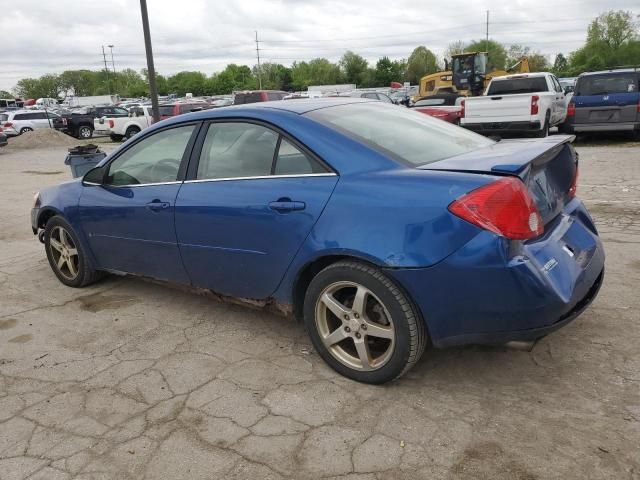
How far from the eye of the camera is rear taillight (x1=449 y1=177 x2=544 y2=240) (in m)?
2.57

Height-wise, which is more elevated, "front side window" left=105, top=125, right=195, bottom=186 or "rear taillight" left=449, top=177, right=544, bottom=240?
"front side window" left=105, top=125, right=195, bottom=186

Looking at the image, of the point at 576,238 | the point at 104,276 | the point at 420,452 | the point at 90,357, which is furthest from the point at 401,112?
the point at 104,276

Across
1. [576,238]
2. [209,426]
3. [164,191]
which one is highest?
[164,191]

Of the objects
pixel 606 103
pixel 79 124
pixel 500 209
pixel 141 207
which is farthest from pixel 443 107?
pixel 79 124

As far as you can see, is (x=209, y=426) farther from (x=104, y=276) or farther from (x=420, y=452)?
(x=104, y=276)

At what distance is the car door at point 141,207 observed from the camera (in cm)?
388

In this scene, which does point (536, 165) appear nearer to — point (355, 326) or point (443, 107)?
point (355, 326)

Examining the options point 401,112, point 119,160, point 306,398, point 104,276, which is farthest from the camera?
point 104,276

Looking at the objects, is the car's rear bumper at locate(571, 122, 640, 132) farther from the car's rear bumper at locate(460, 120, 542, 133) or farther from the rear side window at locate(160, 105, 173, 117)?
the rear side window at locate(160, 105, 173, 117)

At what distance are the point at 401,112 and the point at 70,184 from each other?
9.45 feet

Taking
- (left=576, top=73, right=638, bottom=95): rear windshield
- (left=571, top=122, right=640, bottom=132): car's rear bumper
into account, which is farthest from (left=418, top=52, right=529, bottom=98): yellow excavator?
(left=571, top=122, right=640, bottom=132): car's rear bumper

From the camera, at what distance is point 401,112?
13.1 feet

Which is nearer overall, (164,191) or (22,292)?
(164,191)

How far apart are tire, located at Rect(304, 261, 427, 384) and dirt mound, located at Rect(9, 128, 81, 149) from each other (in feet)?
79.8
